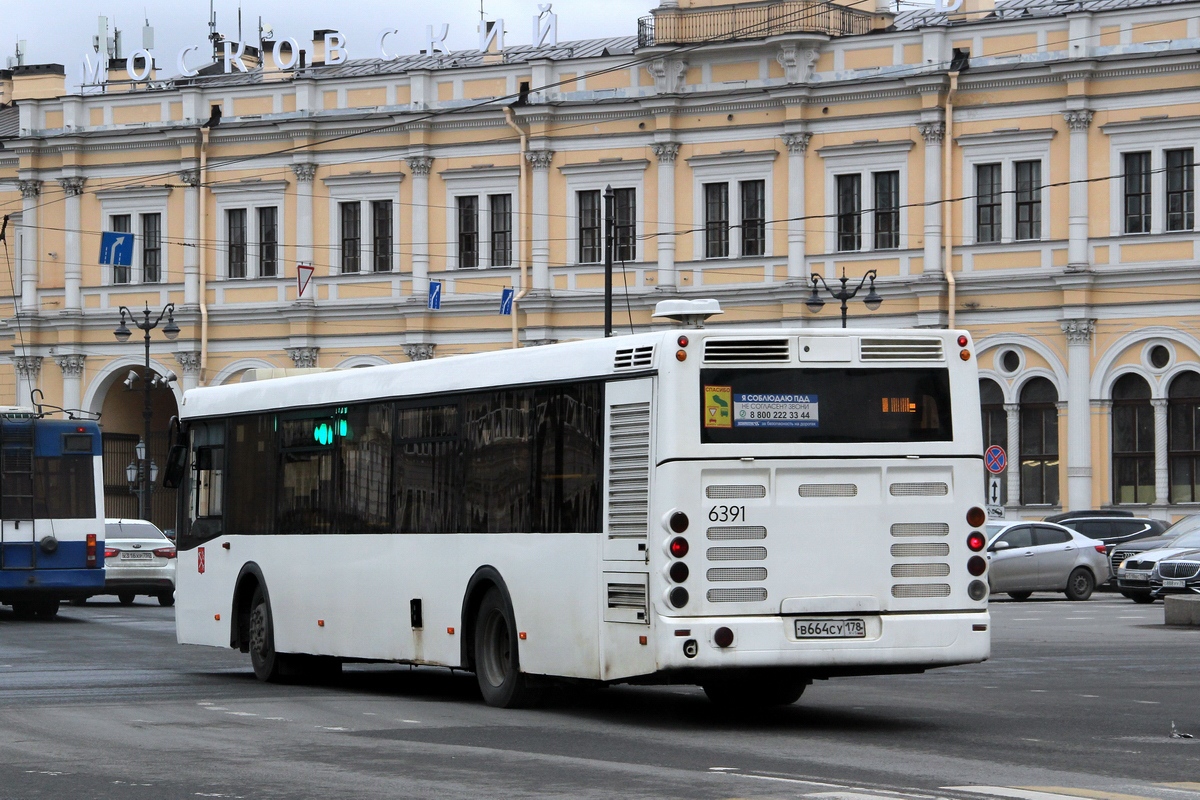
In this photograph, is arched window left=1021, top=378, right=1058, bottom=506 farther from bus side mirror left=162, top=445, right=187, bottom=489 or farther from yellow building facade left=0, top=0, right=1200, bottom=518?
bus side mirror left=162, top=445, right=187, bottom=489

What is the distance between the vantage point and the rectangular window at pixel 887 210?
51.5 meters

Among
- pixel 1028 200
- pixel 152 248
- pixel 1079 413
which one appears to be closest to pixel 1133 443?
pixel 1079 413

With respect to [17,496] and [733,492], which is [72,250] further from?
[733,492]

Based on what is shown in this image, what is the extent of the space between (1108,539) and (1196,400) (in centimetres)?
915

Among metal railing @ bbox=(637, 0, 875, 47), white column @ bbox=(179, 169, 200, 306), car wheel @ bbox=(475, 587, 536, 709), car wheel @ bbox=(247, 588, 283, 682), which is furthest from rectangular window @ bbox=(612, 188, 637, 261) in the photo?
car wheel @ bbox=(475, 587, 536, 709)

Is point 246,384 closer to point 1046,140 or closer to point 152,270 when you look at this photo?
point 1046,140

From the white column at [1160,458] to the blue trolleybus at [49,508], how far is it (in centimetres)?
2732

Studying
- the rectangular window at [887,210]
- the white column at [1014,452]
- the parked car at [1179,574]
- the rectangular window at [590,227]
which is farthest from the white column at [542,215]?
the parked car at [1179,574]

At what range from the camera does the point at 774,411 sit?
1377cm

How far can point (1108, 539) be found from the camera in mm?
40625

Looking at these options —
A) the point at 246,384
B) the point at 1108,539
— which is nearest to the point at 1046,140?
the point at 1108,539

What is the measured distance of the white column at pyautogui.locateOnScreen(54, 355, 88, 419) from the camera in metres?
60.5

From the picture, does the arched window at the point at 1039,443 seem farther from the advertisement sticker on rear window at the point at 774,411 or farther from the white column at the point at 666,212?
the advertisement sticker on rear window at the point at 774,411

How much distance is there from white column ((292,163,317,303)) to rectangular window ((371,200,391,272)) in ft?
5.85
